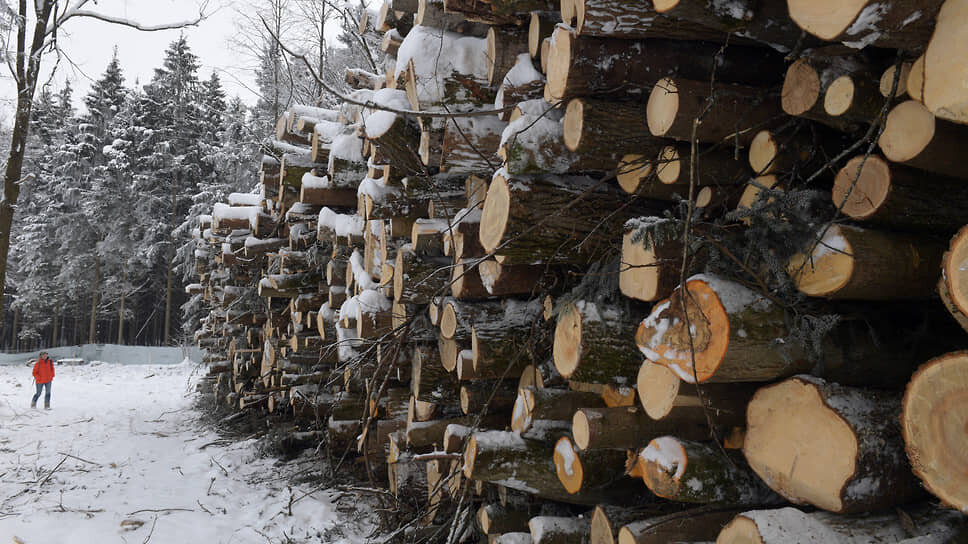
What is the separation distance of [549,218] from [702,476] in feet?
3.76

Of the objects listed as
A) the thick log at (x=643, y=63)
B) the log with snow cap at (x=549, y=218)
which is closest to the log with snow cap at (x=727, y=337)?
the log with snow cap at (x=549, y=218)

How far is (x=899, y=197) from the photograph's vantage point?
→ 5.41 ft

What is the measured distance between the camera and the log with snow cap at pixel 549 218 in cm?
244

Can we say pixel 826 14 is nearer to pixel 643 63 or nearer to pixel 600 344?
pixel 643 63

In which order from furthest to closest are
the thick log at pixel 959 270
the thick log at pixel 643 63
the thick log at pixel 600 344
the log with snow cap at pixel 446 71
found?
the log with snow cap at pixel 446 71, the thick log at pixel 600 344, the thick log at pixel 643 63, the thick log at pixel 959 270

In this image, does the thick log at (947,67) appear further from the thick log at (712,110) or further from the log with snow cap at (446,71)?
the log with snow cap at (446,71)

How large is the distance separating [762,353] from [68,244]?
103 feet

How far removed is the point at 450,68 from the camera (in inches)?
115

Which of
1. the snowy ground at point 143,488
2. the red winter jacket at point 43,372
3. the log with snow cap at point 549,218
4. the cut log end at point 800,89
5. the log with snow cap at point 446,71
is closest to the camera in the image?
the cut log end at point 800,89

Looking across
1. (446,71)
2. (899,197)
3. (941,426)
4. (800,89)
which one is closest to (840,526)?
(941,426)

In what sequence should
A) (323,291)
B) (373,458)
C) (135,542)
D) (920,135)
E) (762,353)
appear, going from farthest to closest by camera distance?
(323,291)
(373,458)
(135,542)
(762,353)
(920,135)

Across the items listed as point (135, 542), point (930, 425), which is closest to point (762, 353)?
point (930, 425)

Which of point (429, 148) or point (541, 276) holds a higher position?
point (429, 148)

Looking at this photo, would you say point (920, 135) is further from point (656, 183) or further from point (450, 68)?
point (450, 68)
